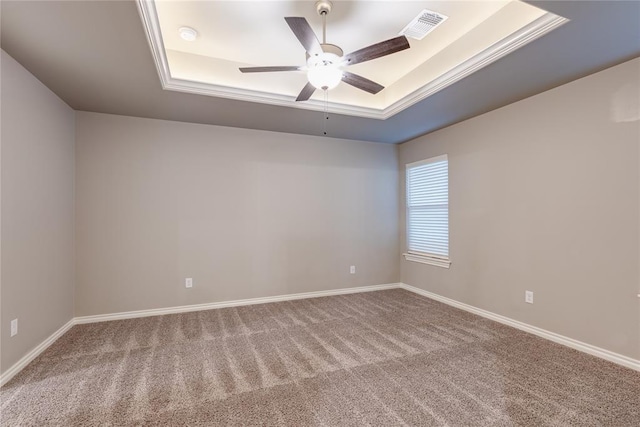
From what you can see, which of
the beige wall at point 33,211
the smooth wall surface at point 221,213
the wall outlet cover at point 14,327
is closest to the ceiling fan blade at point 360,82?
the smooth wall surface at point 221,213

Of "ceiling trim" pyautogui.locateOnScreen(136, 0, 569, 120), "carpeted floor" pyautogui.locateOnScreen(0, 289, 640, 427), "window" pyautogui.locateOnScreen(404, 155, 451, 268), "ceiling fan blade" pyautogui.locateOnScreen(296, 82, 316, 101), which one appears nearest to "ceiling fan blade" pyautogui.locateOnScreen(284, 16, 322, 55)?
"ceiling fan blade" pyautogui.locateOnScreen(296, 82, 316, 101)

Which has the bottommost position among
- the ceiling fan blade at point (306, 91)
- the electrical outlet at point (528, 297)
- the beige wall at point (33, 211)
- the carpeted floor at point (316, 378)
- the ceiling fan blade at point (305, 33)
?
the carpeted floor at point (316, 378)

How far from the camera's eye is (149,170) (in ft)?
12.2

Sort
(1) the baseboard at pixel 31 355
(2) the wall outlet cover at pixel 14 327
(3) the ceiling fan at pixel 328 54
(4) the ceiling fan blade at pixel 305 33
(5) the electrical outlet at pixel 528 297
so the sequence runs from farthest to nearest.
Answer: (5) the electrical outlet at pixel 528 297, (2) the wall outlet cover at pixel 14 327, (1) the baseboard at pixel 31 355, (3) the ceiling fan at pixel 328 54, (4) the ceiling fan blade at pixel 305 33

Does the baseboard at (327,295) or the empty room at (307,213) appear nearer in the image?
the empty room at (307,213)

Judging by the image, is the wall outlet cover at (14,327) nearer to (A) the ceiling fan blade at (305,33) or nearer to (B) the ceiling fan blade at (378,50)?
(A) the ceiling fan blade at (305,33)

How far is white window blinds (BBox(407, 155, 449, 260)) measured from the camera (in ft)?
13.9

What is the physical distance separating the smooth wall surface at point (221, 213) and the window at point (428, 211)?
0.31 meters

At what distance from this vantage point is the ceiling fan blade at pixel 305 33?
70.2 inches

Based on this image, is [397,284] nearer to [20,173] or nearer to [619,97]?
[619,97]

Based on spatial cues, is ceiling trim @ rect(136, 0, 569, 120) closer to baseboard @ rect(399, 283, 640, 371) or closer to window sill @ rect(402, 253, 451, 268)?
window sill @ rect(402, 253, 451, 268)

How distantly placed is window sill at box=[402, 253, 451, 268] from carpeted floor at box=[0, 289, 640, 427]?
0.94 meters

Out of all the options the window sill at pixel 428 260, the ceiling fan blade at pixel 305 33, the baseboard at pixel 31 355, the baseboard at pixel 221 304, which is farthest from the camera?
the window sill at pixel 428 260

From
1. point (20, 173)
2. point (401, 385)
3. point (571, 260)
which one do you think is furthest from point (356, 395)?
point (20, 173)
